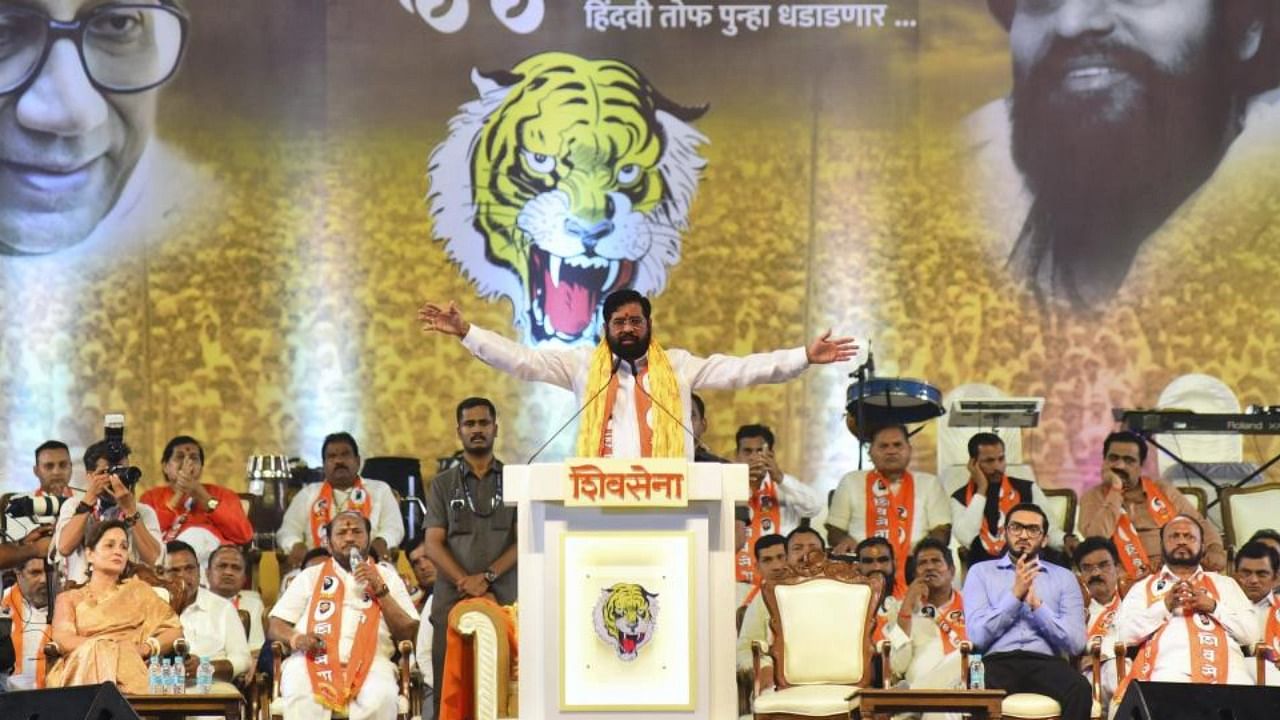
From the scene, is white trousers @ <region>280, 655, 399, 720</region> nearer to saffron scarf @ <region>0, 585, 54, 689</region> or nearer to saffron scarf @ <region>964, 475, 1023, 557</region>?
saffron scarf @ <region>0, 585, 54, 689</region>

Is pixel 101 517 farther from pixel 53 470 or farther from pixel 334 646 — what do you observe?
pixel 334 646

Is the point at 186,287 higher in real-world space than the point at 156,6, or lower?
lower

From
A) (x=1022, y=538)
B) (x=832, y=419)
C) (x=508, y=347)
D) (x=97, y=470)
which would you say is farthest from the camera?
(x=832, y=419)

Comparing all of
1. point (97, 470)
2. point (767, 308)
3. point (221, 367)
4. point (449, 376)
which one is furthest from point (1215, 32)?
point (97, 470)

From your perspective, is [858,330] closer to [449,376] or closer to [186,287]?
[449,376]

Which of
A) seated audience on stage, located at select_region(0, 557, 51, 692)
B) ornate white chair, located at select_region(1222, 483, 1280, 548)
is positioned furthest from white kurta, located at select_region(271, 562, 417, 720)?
ornate white chair, located at select_region(1222, 483, 1280, 548)

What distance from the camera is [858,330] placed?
10.7 m

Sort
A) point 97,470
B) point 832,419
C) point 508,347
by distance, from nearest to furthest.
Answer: point 508,347 → point 97,470 → point 832,419

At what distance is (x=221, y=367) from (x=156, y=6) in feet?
6.36

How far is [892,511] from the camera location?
9000 mm

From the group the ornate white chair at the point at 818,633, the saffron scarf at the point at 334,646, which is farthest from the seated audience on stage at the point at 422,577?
the ornate white chair at the point at 818,633

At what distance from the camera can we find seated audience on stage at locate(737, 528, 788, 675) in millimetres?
7914

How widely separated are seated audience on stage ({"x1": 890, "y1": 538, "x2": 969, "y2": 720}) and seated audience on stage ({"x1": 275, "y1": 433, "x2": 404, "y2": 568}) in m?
2.34

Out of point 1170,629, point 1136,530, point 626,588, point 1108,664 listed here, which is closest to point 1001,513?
point 1136,530
